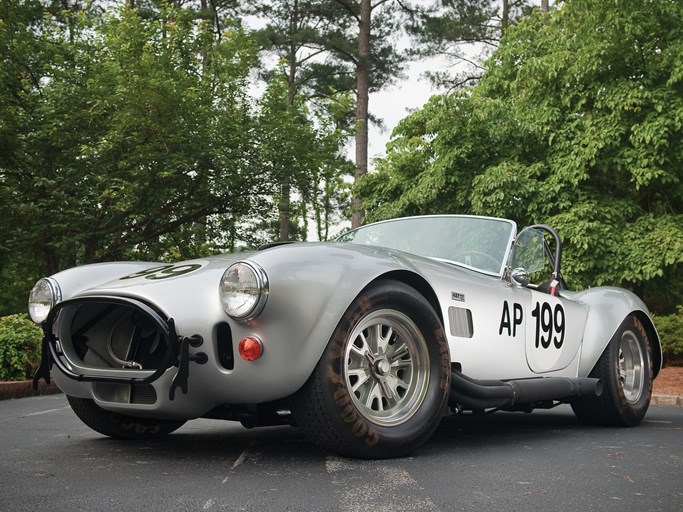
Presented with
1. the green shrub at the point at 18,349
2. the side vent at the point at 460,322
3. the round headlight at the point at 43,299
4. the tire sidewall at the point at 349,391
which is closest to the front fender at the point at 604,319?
the side vent at the point at 460,322

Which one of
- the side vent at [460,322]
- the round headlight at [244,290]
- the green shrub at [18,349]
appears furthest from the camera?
the green shrub at [18,349]

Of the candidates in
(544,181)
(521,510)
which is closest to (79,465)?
(521,510)

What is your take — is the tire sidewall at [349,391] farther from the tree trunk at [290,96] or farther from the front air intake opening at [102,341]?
the tree trunk at [290,96]

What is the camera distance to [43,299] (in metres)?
4.68

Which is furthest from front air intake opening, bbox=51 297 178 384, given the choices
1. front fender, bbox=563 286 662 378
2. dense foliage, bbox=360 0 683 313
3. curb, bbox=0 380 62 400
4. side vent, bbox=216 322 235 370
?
dense foliage, bbox=360 0 683 313

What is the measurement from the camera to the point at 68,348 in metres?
4.20

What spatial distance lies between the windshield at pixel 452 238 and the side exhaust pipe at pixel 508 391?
802 mm

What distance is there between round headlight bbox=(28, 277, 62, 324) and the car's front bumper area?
45cm

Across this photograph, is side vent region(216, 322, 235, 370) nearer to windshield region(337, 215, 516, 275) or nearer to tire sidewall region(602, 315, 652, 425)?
windshield region(337, 215, 516, 275)

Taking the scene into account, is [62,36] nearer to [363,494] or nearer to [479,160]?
[479,160]

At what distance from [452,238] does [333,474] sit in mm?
2348

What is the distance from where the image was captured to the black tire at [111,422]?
4.77m

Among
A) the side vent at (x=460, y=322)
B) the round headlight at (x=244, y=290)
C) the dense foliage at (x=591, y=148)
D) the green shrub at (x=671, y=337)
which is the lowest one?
the green shrub at (x=671, y=337)

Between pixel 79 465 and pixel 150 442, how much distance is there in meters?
0.93
